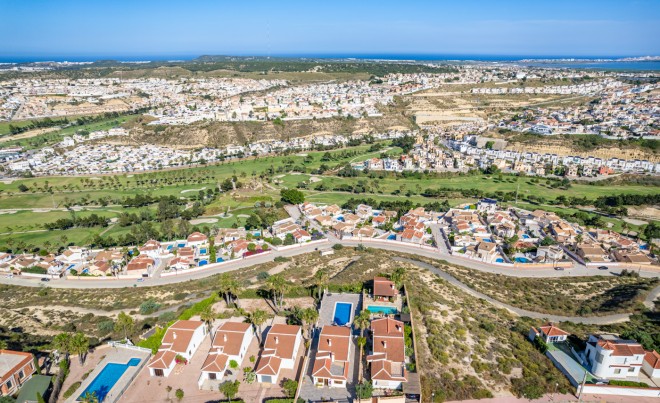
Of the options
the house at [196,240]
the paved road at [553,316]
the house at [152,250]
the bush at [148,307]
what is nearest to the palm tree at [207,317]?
the bush at [148,307]

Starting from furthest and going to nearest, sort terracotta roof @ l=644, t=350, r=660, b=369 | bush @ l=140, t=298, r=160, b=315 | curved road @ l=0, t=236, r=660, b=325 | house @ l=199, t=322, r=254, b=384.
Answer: curved road @ l=0, t=236, r=660, b=325
bush @ l=140, t=298, r=160, b=315
house @ l=199, t=322, r=254, b=384
terracotta roof @ l=644, t=350, r=660, b=369

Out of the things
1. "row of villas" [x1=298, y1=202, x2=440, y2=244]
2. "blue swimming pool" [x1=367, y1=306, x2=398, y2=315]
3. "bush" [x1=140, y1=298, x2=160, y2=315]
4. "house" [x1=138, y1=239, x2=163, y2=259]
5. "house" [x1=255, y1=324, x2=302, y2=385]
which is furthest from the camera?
"row of villas" [x1=298, y1=202, x2=440, y2=244]

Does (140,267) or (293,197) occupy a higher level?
(293,197)

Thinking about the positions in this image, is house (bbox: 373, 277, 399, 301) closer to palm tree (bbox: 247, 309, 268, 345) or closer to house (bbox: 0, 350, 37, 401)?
palm tree (bbox: 247, 309, 268, 345)

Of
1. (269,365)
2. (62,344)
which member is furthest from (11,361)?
(269,365)

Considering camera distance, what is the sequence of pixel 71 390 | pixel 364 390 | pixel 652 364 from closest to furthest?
pixel 364 390, pixel 71 390, pixel 652 364

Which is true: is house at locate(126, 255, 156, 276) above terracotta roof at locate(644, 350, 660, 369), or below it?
below

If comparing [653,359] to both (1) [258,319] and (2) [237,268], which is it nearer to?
(1) [258,319]

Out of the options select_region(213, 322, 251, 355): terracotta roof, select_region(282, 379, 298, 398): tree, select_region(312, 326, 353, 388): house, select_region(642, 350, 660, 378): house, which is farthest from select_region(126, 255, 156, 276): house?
select_region(642, 350, 660, 378): house
